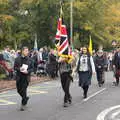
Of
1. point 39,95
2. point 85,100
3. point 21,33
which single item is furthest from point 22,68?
point 21,33

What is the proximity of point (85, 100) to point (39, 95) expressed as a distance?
2.41 metres

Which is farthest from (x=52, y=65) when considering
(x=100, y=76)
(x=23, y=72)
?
(x=23, y=72)

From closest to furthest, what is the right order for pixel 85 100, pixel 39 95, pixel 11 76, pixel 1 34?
pixel 85 100 → pixel 39 95 → pixel 11 76 → pixel 1 34

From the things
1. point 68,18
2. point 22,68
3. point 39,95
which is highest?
point 68,18

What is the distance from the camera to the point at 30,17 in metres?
49.5

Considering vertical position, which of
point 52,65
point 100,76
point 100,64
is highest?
point 100,64

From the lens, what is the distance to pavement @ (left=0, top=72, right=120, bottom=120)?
1230cm

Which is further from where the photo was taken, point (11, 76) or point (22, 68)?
point (11, 76)

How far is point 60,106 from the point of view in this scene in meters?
14.4

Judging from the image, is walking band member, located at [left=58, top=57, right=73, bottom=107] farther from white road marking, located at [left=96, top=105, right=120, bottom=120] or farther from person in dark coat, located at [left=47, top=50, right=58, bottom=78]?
person in dark coat, located at [left=47, top=50, right=58, bottom=78]

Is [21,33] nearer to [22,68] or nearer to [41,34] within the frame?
[41,34]

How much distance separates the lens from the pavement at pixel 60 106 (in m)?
12.3

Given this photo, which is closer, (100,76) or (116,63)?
(116,63)

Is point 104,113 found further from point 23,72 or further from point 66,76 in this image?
point 23,72
